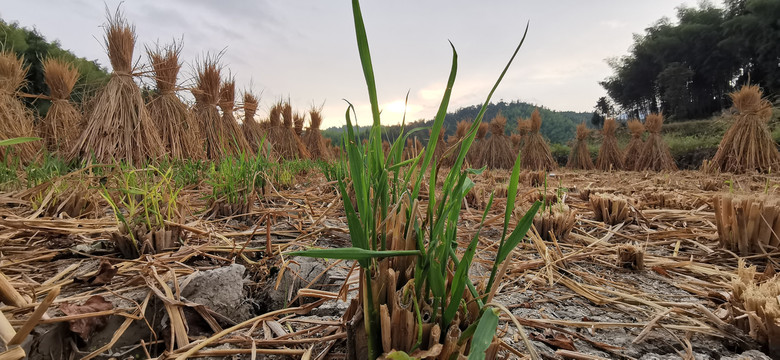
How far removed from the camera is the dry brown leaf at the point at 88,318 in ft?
1.92

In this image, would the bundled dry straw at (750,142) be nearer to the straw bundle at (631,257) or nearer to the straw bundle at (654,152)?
the straw bundle at (654,152)

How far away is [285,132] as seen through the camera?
7.19 meters

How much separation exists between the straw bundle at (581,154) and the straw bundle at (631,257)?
836cm

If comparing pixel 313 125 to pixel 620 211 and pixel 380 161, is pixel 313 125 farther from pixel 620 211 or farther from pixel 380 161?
pixel 380 161

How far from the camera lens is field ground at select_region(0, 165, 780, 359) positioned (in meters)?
0.60

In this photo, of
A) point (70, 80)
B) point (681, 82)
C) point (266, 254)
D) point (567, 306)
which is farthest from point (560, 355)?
point (681, 82)

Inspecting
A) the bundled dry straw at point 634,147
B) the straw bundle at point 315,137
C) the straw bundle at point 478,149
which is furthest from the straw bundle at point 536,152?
the straw bundle at point 315,137

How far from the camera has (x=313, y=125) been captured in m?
8.63

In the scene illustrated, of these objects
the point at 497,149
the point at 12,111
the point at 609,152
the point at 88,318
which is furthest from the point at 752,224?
the point at 497,149

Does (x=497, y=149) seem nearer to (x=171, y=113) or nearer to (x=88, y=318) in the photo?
(x=171, y=113)

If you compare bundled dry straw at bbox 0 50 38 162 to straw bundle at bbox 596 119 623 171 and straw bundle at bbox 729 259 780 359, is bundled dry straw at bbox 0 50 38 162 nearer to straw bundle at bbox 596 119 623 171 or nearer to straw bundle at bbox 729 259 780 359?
straw bundle at bbox 729 259 780 359

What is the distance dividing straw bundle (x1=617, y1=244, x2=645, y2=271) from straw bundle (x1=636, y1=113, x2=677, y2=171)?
7.43m

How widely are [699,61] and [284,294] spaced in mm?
31379

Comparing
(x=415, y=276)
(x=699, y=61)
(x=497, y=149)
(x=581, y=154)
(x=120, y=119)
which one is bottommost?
(x=415, y=276)
